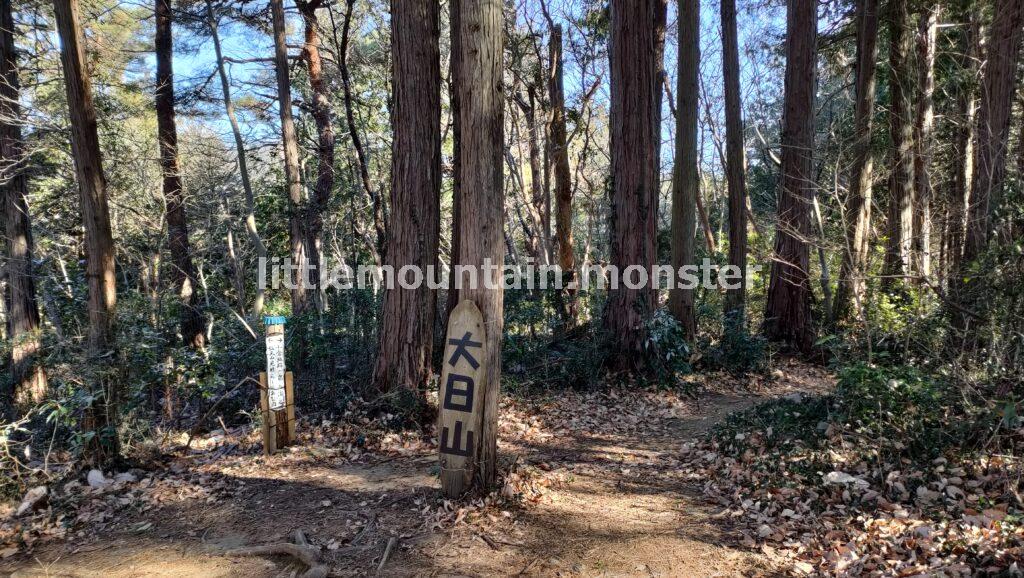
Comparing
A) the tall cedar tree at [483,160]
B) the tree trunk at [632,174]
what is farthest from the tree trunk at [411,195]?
the tree trunk at [632,174]

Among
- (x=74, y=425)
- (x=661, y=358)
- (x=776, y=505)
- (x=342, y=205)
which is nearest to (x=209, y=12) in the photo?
(x=342, y=205)

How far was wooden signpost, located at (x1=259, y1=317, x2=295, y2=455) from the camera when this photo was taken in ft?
20.8

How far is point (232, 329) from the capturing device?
31.1 feet

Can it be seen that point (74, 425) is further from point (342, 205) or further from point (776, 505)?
point (342, 205)

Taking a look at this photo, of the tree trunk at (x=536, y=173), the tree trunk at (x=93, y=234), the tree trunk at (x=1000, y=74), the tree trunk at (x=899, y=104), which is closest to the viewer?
the tree trunk at (x=93, y=234)

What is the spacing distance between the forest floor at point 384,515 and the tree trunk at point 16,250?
5800 mm

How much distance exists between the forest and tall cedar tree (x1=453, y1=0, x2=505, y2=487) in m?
0.02

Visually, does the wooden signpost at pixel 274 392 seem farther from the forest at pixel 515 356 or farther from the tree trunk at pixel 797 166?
the tree trunk at pixel 797 166

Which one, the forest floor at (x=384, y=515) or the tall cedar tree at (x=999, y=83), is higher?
the tall cedar tree at (x=999, y=83)

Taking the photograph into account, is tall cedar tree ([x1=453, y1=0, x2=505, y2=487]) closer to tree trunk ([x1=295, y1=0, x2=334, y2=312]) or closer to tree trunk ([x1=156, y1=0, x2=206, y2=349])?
tree trunk ([x1=295, y1=0, x2=334, y2=312])

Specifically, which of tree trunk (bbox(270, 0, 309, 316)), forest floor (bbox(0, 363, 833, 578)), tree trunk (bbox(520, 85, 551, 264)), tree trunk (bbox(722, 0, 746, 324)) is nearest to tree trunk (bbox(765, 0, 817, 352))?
tree trunk (bbox(722, 0, 746, 324))

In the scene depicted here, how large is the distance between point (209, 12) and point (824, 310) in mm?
14240

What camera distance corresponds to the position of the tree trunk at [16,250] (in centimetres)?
1002

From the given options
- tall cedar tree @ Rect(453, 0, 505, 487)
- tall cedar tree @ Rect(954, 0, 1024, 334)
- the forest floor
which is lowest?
the forest floor
